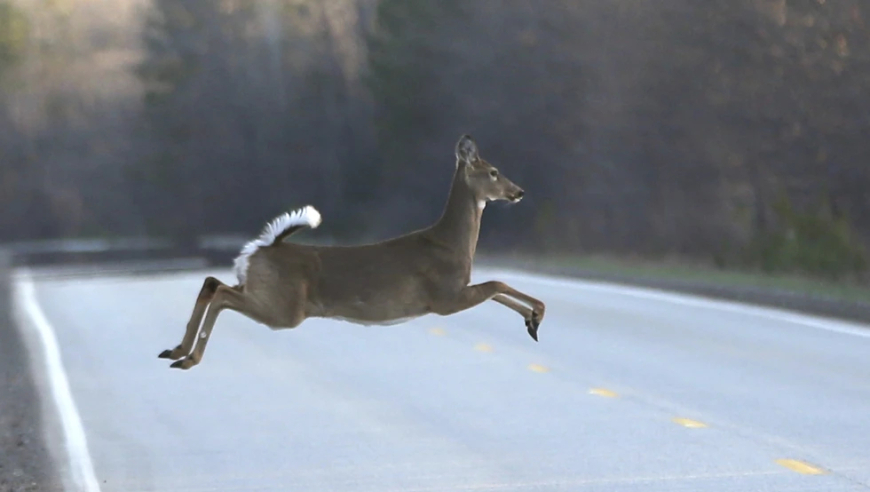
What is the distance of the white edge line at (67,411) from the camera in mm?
11305

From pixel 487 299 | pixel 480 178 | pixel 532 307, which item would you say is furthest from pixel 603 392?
pixel 480 178

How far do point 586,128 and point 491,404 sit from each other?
79.0ft

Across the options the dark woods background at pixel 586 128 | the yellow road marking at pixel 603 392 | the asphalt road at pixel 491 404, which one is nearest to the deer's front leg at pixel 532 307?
the asphalt road at pixel 491 404

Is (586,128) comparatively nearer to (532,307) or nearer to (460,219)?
(532,307)

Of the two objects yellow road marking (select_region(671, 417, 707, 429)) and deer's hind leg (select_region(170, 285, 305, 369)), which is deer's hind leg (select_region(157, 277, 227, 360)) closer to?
deer's hind leg (select_region(170, 285, 305, 369))

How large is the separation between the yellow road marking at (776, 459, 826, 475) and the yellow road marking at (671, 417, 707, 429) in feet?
5.70

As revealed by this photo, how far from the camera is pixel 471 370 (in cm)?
1736

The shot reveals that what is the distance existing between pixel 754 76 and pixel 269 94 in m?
32.1

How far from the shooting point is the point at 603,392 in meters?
15.3

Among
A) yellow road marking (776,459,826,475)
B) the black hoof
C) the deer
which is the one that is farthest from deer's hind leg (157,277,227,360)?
yellow road marking (776,459,826,475)

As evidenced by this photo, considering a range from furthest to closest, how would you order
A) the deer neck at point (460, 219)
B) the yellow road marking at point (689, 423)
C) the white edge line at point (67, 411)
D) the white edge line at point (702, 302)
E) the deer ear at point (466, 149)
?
the white edge line at point (702, 302), the yellow road marking at point (689, 423), the white edge line at point (67, 411), the deer neck at point (460, 219), the deer ear at point (466, 149)

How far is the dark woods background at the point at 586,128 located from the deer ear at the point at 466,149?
22.1m

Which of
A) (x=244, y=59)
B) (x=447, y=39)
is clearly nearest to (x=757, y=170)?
(x=447, y=39)

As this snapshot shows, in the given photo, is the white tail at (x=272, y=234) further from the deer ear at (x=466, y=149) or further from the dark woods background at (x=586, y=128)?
the dark woods background at (x=586, y=128)
